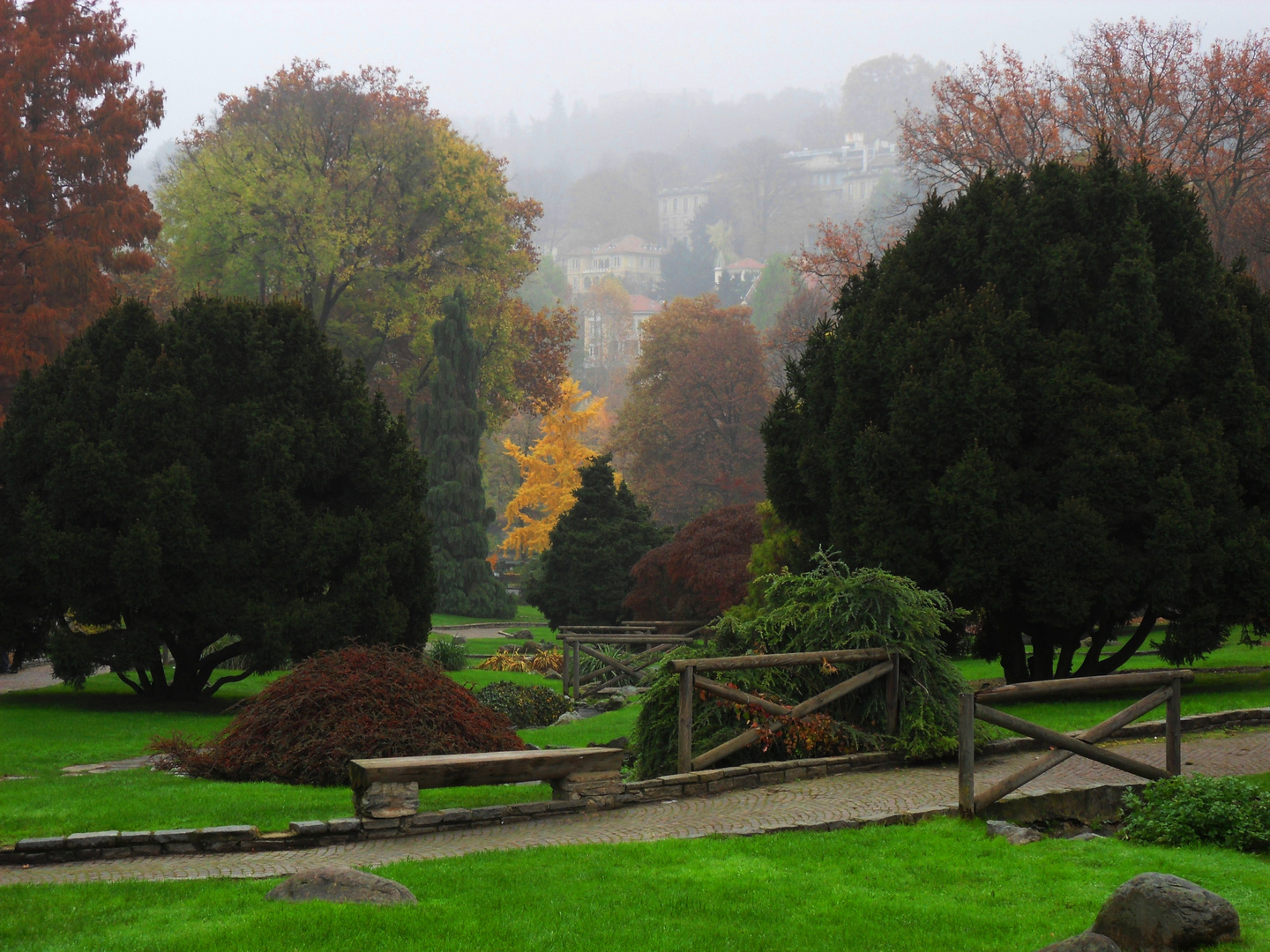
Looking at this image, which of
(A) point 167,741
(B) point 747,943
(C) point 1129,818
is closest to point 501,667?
(A) point 167,741

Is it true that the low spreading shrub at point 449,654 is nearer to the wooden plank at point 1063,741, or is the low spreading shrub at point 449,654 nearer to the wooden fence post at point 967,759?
the wooden fence post at point 967,759

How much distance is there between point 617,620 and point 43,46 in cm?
2088

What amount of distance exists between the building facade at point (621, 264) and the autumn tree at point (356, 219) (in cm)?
11289

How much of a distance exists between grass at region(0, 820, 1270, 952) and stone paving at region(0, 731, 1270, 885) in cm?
47

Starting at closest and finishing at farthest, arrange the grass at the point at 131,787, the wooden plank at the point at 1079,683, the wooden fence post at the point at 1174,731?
the grass at the point at 131,787 < the wooden plank at the point at 1079,683 < the wooden fence post at the point at 1174,731

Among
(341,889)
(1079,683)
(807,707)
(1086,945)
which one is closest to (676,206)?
(807,707)

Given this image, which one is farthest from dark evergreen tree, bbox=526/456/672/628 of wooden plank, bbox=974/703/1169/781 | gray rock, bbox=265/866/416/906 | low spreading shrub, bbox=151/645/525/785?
gray rock, bbox=265/866/416/906

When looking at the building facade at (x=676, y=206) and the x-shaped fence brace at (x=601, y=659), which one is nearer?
the x-shaped fence brace at (x=601, y=659)

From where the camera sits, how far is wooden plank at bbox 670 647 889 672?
1035 cm

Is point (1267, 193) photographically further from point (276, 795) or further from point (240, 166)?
point (240, 166)

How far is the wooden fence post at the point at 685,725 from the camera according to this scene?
10242mm

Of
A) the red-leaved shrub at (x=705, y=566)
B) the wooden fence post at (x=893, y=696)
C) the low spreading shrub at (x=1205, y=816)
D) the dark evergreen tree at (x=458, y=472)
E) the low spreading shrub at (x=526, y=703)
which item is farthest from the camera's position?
the dark evergreen tree at (x=458, y=472)

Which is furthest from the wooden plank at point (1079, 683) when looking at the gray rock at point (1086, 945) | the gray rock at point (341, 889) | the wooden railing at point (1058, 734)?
the gray rock at point (341, 889)

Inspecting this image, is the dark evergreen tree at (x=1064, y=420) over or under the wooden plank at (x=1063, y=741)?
over
